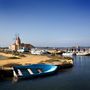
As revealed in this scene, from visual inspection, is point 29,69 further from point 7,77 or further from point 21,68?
point 7,77

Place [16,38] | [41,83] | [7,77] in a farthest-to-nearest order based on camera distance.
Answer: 1. [16,38]
2. [7,77]
3. [41,83]

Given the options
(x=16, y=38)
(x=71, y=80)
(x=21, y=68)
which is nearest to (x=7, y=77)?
(x=21, y=68)

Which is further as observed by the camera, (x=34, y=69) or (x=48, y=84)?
(x=34, y=69)

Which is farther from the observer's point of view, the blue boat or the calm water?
the blue boat

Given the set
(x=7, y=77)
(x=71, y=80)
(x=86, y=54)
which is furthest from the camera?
(x=86, y=54)

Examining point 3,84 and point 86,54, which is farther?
point 86,54

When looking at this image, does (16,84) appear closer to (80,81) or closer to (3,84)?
(3,84)

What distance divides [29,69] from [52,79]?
294 inches

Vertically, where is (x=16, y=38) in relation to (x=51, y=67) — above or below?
above

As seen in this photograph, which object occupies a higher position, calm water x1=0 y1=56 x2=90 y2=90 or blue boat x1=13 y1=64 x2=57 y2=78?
blue boat x1=13 y1=64 x2=57 y2=78

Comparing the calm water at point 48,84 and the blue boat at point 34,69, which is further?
the blue boat at point 34,69

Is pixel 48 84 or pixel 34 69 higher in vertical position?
pixel 34 69

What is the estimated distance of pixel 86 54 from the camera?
95312 mm

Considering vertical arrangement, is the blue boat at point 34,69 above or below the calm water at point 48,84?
above
